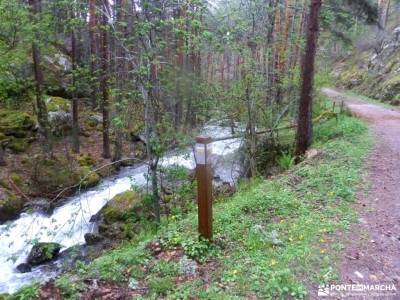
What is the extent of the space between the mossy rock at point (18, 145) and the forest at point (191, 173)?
0.11 metres

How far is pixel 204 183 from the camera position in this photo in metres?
4.38

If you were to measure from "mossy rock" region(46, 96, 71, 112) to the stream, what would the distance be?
16.4 feet

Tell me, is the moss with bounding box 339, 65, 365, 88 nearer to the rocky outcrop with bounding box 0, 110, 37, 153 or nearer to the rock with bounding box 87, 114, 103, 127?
the rock with bounding box 87, 114, 103, 127

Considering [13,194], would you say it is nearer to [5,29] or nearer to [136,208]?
[136,208]

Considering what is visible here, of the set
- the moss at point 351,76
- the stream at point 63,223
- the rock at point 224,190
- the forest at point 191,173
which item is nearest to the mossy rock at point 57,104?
the forest at point 191,173

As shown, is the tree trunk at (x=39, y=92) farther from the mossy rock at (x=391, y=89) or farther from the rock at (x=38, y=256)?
the mossy rock at (x=391, y=89)

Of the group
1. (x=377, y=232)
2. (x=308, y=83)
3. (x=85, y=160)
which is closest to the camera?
(x=377, y=232)

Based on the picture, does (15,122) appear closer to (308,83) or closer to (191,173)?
(191,173)

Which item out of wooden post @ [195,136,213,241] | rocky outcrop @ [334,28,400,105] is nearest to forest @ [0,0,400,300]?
wooden post @ [195,136,213,241]

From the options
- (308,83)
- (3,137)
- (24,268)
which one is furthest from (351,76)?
(24,268)

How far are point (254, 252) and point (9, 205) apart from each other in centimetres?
860

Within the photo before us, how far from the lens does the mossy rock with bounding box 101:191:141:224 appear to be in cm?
962

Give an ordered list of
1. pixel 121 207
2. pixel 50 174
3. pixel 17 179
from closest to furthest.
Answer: pixel 121 207, pixel 17 179, pixel 50 174

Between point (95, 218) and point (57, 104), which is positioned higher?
point (57, 104)
